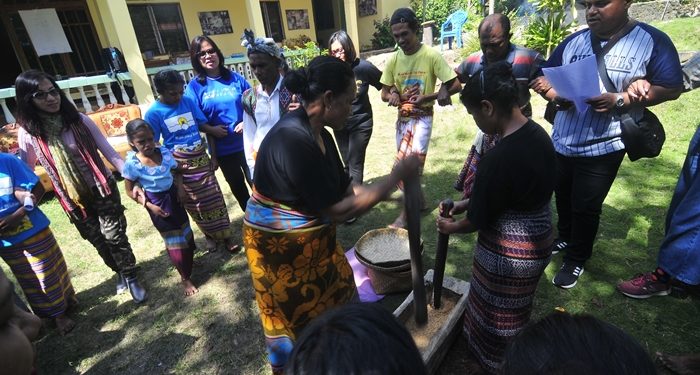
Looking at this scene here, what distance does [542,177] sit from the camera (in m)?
1.65

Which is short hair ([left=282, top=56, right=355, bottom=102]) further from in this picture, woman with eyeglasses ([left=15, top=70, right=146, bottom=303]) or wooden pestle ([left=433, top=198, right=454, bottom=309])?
woman with eyeglasses ([left=15, top=70, right=146, bottom=303])

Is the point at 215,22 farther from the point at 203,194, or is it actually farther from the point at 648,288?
the point at 648,288

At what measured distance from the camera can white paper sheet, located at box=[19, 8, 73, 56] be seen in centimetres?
852

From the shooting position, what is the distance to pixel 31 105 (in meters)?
2.57

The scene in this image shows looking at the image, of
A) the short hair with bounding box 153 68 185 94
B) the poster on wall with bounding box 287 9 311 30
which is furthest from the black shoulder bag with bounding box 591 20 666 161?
the poster on wall with bounding box 287 9 311 30

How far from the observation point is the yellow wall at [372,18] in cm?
1623

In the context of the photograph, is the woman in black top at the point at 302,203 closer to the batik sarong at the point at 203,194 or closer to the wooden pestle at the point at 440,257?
the wooden pestle at the point at 440,257

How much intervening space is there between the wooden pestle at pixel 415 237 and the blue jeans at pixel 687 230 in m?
1.57

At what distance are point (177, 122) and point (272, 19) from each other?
11.8 meters

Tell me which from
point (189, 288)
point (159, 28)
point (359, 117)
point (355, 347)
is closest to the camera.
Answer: point (355, 347)

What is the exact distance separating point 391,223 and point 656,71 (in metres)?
2.56

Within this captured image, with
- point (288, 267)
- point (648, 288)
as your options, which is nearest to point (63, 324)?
point (288, 267)

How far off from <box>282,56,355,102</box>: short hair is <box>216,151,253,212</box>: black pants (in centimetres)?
225

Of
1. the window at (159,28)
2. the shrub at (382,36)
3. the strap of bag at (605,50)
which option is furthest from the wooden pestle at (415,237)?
the shrub at (382,36)
